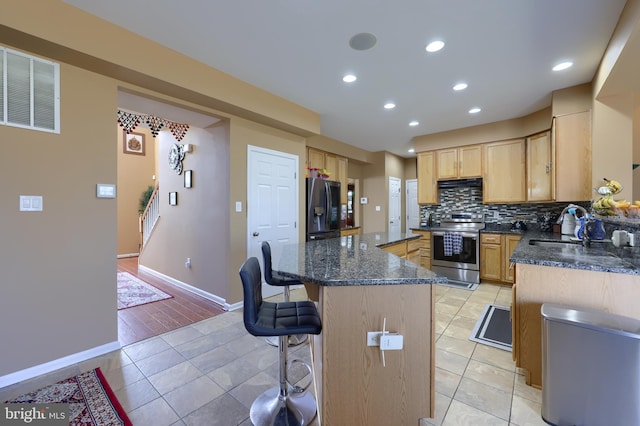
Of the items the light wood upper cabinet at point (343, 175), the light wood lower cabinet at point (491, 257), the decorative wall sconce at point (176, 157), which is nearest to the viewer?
the decorative wall sconce at point (176, 157)

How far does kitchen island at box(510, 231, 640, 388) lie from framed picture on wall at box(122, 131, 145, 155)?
27.4 ft

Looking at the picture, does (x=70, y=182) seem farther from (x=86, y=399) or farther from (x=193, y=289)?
(x=193, y=289)

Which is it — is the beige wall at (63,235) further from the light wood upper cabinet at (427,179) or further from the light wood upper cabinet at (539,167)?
the light wood upper cabinet at (539,167)

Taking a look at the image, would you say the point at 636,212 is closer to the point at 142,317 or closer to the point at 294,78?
the point at 294,78

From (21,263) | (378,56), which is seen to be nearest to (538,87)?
(378,56)

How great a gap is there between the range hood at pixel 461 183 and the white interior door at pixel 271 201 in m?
2.94

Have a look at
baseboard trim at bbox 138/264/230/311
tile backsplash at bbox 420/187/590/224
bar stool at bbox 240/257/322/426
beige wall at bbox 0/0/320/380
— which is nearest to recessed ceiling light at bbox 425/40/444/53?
beige wall at bbox 0/0/320/380

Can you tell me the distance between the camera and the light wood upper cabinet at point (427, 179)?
5.03 meters

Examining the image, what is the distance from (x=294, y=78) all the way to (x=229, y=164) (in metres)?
1.24

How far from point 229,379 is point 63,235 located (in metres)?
1.72

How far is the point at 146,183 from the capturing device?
7.16 meters

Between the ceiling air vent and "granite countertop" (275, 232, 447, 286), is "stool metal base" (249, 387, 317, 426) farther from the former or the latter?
the ceiling air vent

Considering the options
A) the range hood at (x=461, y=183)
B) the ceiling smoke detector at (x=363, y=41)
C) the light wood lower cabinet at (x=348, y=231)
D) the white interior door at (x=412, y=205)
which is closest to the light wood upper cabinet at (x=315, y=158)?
the light wood lower cabinet at (x=348, y=231)

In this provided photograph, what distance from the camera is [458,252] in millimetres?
4383
